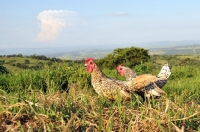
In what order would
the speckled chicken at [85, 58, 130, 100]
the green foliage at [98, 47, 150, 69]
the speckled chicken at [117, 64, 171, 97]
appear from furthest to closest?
1. the green foliage at [98, 47, 150, 69]
2. the speckled chicken at [117, 64, 171, 97]
3. the speckled chicken at [85, 58, 130, 100]

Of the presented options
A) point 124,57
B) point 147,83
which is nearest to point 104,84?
point 147,83

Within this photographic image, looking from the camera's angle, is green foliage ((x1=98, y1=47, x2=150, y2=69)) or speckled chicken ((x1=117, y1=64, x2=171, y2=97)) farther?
green foliage ((x1=98, y1=47, x2=150, y2=69))

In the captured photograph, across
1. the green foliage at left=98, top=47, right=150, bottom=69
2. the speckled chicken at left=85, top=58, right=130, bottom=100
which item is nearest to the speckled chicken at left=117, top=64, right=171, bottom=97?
the speckled chicken at left=85, top=58, right=130, bottom=100

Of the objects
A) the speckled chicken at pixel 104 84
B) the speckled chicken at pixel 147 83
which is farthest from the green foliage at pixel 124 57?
the speckled chicken at pixel 104 84

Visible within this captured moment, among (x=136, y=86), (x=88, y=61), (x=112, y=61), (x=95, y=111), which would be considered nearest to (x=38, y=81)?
(x=88, y=61)

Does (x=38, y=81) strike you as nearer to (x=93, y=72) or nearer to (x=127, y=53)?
(x=93, y=72)

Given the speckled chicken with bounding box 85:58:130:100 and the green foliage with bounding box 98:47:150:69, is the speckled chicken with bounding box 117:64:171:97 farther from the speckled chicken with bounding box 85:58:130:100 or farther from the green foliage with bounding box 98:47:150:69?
the green foliage with bounding box 98:47:150:69

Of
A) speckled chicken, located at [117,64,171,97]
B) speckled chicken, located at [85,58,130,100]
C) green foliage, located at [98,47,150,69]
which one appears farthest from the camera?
green foliage, located at [98,47,150,69]

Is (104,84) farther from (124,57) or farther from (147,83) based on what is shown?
(124,57)

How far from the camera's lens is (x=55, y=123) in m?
2.95

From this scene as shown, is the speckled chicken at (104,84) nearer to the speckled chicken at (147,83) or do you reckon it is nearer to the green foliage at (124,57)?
the speckled chicken at (147,83)

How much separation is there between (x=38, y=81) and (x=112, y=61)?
22.4 m

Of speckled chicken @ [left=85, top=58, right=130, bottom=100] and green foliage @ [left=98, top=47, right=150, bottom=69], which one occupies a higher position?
speckled chicken @ [left=85, top=58, right=130, bottom=100]

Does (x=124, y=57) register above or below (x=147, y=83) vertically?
below
